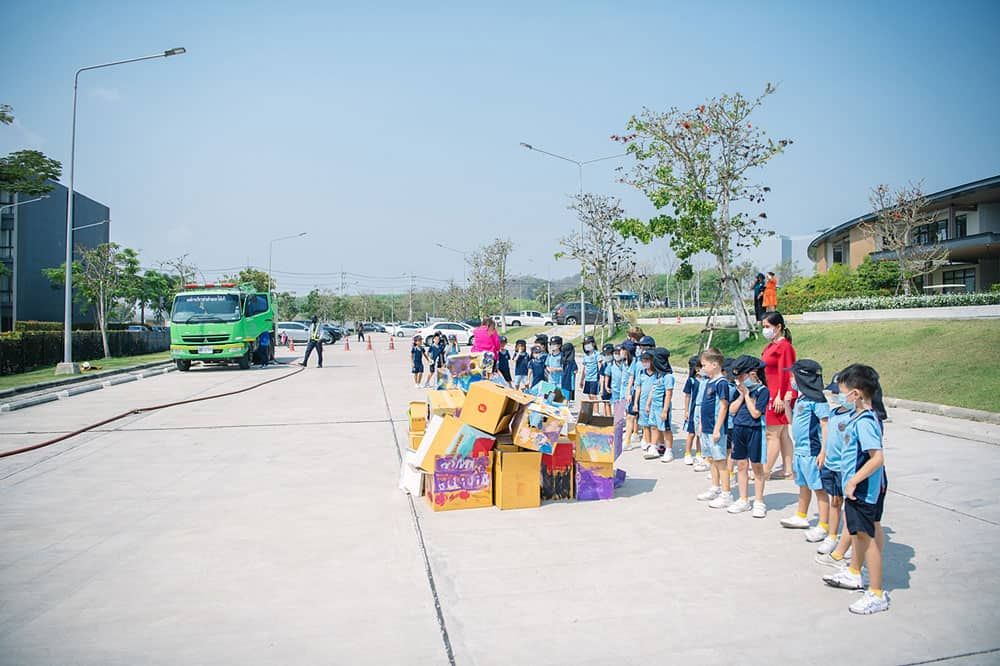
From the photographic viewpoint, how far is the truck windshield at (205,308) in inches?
878

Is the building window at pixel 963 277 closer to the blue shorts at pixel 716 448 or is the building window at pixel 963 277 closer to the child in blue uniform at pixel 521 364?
the child in blue uniform at pixel 521 364

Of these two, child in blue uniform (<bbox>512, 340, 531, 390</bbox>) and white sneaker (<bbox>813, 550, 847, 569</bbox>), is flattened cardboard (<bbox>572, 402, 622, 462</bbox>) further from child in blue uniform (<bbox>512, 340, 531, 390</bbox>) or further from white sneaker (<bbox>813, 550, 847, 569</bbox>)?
child in blue uniform (<bbox>512, 340, 531, 390</bbox>)

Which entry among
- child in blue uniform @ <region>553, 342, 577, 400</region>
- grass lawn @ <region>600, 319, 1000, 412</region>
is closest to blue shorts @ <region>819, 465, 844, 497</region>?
child in blue uniform @ <region>553, 342, 577, 400</region>

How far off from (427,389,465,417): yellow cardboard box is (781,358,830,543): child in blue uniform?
10.1 ft

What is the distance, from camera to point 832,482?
195 inches

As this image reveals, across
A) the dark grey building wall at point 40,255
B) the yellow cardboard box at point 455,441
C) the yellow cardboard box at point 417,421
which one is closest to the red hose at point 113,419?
the yellow cardboard box at point 417,421

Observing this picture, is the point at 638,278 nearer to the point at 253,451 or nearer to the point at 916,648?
the point at 253,451

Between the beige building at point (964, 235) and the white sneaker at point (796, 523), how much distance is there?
2761cm

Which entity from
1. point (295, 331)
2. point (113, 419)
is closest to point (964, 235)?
point (113, 419)

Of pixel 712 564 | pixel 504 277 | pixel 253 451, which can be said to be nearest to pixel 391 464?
pixel 253 451

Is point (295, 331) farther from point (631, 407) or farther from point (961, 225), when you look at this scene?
point (631, 407)

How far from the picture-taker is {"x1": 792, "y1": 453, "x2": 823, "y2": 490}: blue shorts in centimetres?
550

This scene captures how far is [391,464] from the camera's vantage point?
28.3ft

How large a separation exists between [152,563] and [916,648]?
5016 mm
